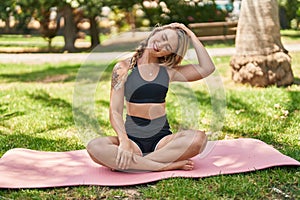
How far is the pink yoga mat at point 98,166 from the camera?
352 centimetres

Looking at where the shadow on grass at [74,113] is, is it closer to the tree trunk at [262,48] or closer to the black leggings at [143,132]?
the black leggings at [143,132]

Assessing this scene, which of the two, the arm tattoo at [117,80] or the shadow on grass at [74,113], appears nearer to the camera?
the arm tattoo at [117,80]

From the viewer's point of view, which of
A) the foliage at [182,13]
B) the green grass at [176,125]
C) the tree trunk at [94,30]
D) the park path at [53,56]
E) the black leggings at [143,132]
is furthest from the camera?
the foliage at [182,13]

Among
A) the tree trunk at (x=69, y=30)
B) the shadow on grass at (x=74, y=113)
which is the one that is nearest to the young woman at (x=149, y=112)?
the shadow on grass at (x=74, y=113)

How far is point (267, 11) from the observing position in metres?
7.11

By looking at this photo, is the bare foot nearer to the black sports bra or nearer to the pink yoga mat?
the pink yoga mat

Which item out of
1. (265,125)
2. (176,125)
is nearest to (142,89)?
(176,125)

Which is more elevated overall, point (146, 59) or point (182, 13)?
point (146, 59)

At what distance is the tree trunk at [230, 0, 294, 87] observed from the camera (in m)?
7.07

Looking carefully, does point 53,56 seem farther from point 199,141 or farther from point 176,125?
point 199,141

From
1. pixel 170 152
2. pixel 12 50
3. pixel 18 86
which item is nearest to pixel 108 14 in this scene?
pixel 12 50

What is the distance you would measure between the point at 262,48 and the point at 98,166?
394cm

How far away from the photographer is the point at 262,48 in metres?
7.11

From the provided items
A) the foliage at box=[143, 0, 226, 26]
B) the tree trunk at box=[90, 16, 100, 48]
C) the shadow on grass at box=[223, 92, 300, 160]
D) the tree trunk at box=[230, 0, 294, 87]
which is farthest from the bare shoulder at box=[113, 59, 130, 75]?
the foliage at box=[143, 0, 226, 26]
